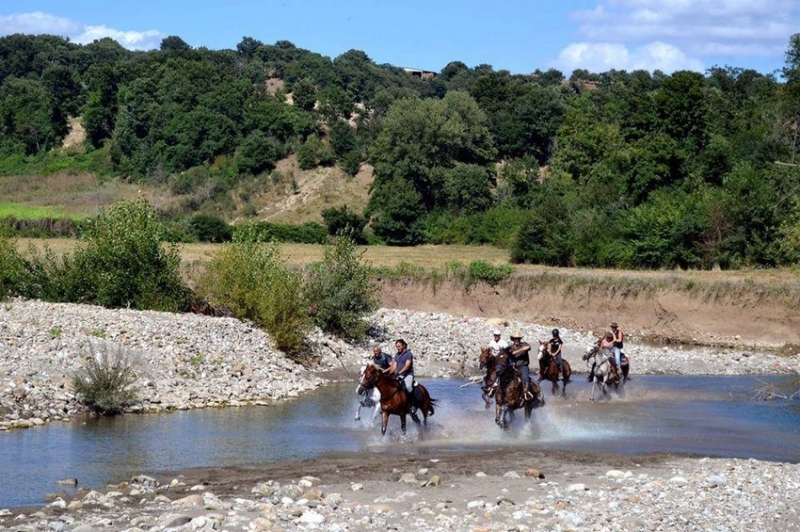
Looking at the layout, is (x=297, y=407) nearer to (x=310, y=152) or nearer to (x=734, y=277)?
(x=734, y=277)

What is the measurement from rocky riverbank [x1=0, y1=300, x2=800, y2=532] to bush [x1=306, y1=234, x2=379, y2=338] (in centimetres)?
570

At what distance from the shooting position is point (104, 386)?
29547mm

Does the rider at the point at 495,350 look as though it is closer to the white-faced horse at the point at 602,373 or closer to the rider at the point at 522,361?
the rider at the point at 522,361

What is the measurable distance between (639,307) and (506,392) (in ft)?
94.3

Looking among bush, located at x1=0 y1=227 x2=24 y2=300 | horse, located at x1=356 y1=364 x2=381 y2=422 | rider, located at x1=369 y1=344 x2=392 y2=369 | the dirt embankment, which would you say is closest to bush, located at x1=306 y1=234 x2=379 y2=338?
bush, located at x1=0 y1=227 x2=24 y2=300

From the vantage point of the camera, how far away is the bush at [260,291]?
132 feet

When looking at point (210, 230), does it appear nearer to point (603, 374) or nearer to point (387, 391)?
point (603, 374)

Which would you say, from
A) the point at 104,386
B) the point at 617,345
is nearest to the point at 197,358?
the point at 104,386

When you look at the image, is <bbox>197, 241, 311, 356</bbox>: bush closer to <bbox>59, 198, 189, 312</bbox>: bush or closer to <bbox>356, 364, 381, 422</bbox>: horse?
<bbox>59, 198, 189, 312</bbox>: bush

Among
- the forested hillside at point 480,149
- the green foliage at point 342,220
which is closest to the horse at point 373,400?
the forested hillside at point 480,149

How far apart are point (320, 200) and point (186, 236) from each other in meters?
19.4

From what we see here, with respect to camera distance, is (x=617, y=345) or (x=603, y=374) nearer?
(x=603, y=374)

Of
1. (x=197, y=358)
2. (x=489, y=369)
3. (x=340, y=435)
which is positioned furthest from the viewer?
(x=197, y=358)

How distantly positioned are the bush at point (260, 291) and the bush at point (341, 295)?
89 centimetres
